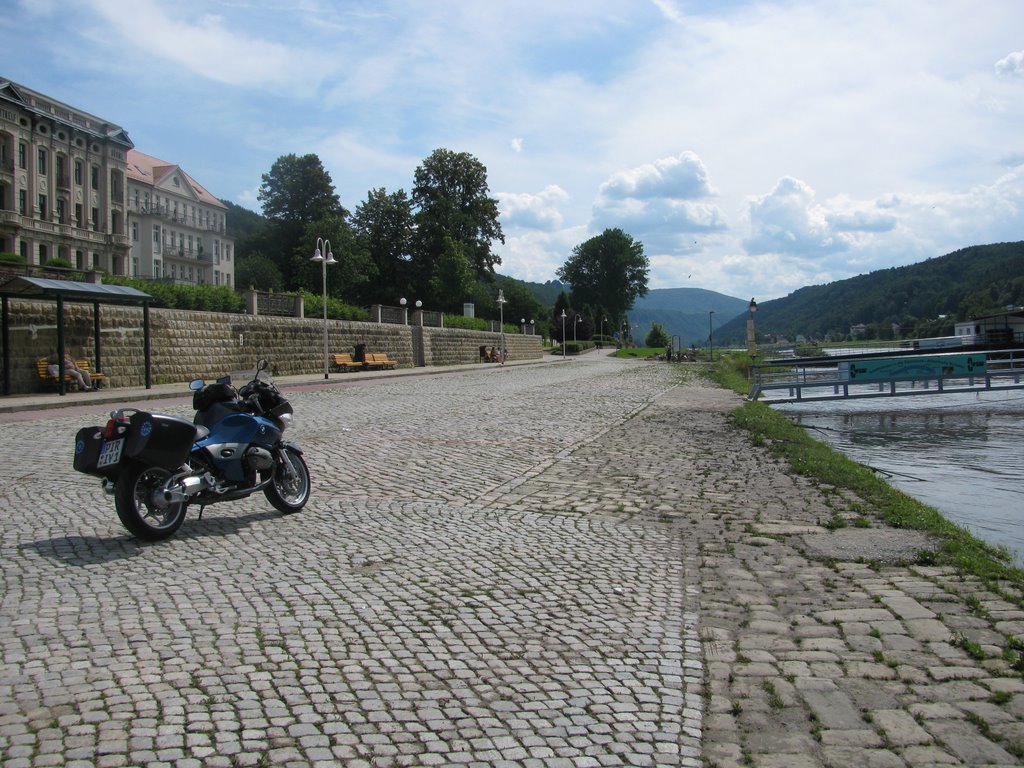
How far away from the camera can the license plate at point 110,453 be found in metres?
5.40

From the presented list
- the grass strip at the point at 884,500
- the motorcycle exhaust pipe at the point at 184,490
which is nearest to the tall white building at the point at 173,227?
the grass strip at the point at 884,500

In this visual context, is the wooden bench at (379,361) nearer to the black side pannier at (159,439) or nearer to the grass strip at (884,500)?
the grass strip at (884,500)

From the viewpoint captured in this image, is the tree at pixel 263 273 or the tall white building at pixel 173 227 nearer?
the tall white building at pixel 173 227

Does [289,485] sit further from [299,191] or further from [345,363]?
[299,191]

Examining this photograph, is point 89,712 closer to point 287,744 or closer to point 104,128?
point 287,744

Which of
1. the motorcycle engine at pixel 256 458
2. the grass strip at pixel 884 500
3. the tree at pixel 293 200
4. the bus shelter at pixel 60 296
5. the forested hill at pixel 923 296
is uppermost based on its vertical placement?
the tree at pixel 293 200

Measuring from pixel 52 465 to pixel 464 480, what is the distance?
4.82 meters

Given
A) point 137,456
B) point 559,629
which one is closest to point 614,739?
point 559,629

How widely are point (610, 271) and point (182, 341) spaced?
9427 centimetres

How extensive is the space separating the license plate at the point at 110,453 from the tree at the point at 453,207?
6960cm

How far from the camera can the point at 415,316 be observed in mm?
46531

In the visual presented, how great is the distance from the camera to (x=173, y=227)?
251ft

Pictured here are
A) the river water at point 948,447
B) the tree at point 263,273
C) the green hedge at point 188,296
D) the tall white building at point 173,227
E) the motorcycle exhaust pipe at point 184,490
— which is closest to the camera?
the motorcycle exhaust pipe at point 184,490

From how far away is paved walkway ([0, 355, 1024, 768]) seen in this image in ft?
9.79
